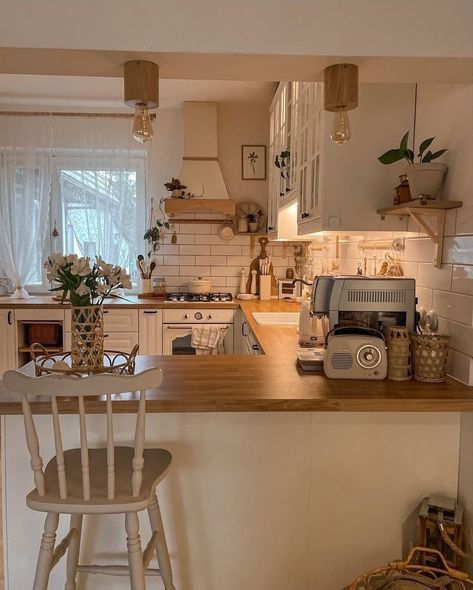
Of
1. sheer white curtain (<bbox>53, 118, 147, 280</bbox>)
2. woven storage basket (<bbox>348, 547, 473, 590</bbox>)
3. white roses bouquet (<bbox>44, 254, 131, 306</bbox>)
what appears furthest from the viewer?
sheer white curtain (<bbox>53, 118, 147, 280</bbox>)

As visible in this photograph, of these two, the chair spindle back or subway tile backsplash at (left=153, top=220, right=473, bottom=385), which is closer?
the chair spindle back

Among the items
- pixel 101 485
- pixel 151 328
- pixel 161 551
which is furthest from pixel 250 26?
pixel 151 328

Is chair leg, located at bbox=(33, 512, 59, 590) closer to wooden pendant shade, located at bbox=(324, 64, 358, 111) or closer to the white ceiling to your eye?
wooden pendant shade, located at bbox=(324, 64, 358, 111)

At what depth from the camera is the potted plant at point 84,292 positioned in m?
1.66

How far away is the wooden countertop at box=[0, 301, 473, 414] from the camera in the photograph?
59.7 inches

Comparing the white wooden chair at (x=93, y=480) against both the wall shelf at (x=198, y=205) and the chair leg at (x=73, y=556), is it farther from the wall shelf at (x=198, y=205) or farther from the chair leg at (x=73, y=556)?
the wall shelf at (x=198, y=205)

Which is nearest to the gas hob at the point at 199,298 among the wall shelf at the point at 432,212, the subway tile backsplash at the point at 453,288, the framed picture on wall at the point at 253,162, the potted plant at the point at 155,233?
the potted plant at the point at 155,233

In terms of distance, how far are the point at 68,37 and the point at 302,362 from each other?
131 centimetres

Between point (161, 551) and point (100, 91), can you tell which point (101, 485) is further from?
point (100, 91)

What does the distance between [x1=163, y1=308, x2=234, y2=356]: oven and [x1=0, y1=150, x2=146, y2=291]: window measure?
877 mm

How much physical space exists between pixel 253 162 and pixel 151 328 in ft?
5.76

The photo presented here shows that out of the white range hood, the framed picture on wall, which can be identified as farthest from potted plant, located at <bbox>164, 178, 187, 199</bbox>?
the framed picture on wall

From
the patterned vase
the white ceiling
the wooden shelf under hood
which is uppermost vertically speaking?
the white ceiling

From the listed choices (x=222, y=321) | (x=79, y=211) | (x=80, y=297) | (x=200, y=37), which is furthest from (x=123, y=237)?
(x=200, y=37)
